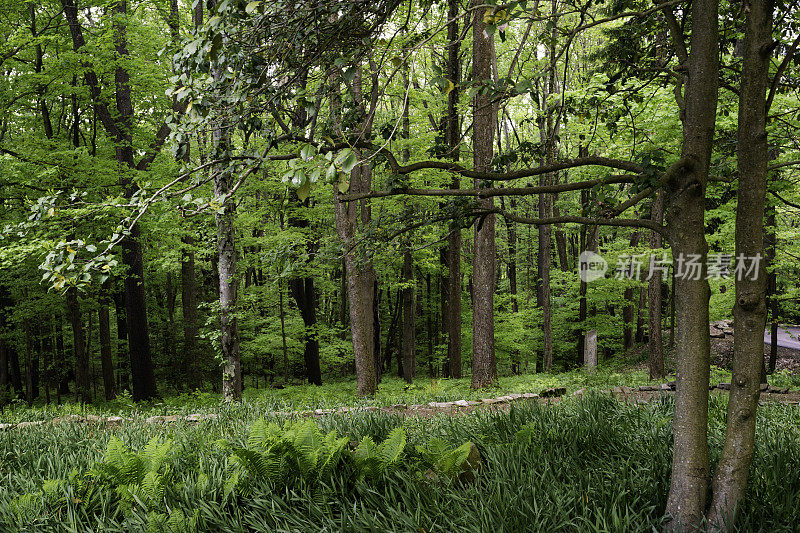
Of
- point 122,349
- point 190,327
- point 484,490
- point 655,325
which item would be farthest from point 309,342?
point 484,490

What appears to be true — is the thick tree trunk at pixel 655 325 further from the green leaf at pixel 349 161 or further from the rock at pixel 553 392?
the green leaf at pixel 349 161

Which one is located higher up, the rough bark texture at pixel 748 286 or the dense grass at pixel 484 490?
the rough bark texture at pixel 748 286

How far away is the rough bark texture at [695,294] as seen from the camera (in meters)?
2.54

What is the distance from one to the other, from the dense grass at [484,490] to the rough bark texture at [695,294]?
0.82 ft

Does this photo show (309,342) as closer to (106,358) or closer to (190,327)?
(190,327)

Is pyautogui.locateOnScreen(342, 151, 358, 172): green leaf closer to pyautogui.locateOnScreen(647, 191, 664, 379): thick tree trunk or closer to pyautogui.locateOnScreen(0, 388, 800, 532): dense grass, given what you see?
→ pyautogui.locateOnScreen(0, 388, 800, 532): dense grass


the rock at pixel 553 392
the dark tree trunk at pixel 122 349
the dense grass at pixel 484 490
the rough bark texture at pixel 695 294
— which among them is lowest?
the dark tree trunk at pixel 122 349

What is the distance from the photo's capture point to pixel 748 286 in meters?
2.48

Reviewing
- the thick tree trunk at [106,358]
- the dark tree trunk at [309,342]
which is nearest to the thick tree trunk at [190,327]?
the thick tree trunk at [106,358]

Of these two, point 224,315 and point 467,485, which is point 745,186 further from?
point 224,315

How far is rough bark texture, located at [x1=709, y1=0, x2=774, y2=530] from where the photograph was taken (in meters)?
2.49

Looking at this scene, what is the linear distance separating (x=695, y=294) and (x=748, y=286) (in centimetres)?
26

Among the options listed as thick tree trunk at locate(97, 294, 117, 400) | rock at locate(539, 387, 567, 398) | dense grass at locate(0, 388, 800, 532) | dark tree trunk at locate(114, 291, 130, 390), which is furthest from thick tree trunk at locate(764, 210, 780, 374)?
dark tree trunk at locate(114, 291, 130, 390)

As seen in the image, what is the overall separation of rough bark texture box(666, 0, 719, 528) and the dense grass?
25cm
